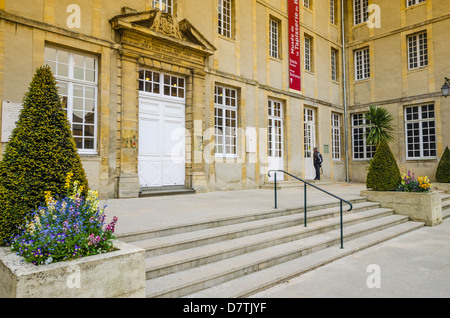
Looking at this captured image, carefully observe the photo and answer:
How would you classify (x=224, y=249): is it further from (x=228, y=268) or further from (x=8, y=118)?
(x=8, y=118)

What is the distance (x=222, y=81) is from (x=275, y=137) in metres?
3.51

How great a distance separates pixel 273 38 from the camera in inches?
508

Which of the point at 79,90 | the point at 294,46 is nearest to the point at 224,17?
the point at 294,46

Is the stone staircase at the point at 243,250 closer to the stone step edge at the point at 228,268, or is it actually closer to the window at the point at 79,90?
the stone step edge at the point at 228,268

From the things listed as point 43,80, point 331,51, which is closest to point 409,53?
point 331,51

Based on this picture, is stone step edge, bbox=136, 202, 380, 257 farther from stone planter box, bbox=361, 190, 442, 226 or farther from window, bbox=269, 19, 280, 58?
window, bbox=269, 19, 280, 58

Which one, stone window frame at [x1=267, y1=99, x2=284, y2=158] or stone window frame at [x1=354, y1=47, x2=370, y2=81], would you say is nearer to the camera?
stone window frame at [x1=267, y1=99, x2=284, y2=158]

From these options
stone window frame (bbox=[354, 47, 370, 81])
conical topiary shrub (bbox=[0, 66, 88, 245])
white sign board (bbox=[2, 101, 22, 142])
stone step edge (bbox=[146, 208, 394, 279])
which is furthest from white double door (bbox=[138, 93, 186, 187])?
stone window frame (bbox=[354, 47, 370, 81])

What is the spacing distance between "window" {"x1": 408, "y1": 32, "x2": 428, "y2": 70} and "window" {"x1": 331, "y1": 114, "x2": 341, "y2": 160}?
154 inches

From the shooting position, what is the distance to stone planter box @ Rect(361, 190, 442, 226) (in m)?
7.41

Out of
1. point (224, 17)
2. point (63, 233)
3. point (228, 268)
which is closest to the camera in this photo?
point (63, 233)

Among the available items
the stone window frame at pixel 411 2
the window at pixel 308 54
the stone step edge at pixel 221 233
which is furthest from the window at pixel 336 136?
the stone step edge at pixel 221 233

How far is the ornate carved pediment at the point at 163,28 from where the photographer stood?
317 inches

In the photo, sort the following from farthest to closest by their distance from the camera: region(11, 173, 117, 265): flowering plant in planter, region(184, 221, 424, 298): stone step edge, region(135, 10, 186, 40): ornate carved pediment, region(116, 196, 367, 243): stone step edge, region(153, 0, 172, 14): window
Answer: region(153, 0, 172, 14): window < region(135, 10, 186, 40): ornate carved pediment < region(116, 196, 367, 243): stone step edge < region(184, 221, 424, 298): stone step edge < region(11, 173, 117, 265): flowering plant in planter
